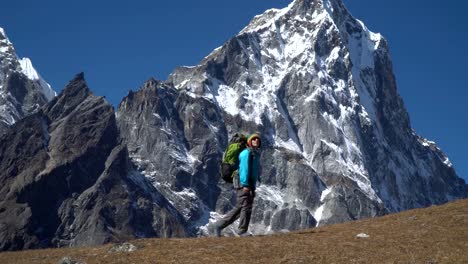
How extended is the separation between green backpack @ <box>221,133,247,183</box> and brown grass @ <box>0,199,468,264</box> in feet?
9.07

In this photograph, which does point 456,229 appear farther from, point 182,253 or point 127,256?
point 127,256

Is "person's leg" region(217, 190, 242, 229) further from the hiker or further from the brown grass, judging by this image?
the brown grass

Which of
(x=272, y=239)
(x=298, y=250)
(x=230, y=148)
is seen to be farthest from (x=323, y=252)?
(x=230, y=148)

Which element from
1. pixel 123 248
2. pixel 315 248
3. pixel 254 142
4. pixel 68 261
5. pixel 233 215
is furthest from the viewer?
pixel 233 215

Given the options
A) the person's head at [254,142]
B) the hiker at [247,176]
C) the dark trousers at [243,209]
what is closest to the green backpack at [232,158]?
the hiker at [247,176]

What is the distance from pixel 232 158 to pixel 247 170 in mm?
1006

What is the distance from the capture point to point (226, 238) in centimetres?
3150

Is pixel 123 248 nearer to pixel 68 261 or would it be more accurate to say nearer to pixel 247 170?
pixel 68 261

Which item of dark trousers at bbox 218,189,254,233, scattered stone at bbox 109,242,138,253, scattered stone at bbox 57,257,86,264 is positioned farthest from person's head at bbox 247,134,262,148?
scattered stone at bbox 57,257,86,264

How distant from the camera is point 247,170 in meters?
29.7

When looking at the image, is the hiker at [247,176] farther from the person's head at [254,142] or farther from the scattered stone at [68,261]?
the scattered stone at [68,261]

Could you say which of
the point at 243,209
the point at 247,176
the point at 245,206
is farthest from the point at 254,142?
the point at 243,209

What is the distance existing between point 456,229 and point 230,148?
33.6 ft

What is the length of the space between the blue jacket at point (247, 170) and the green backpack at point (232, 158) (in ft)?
1.08
